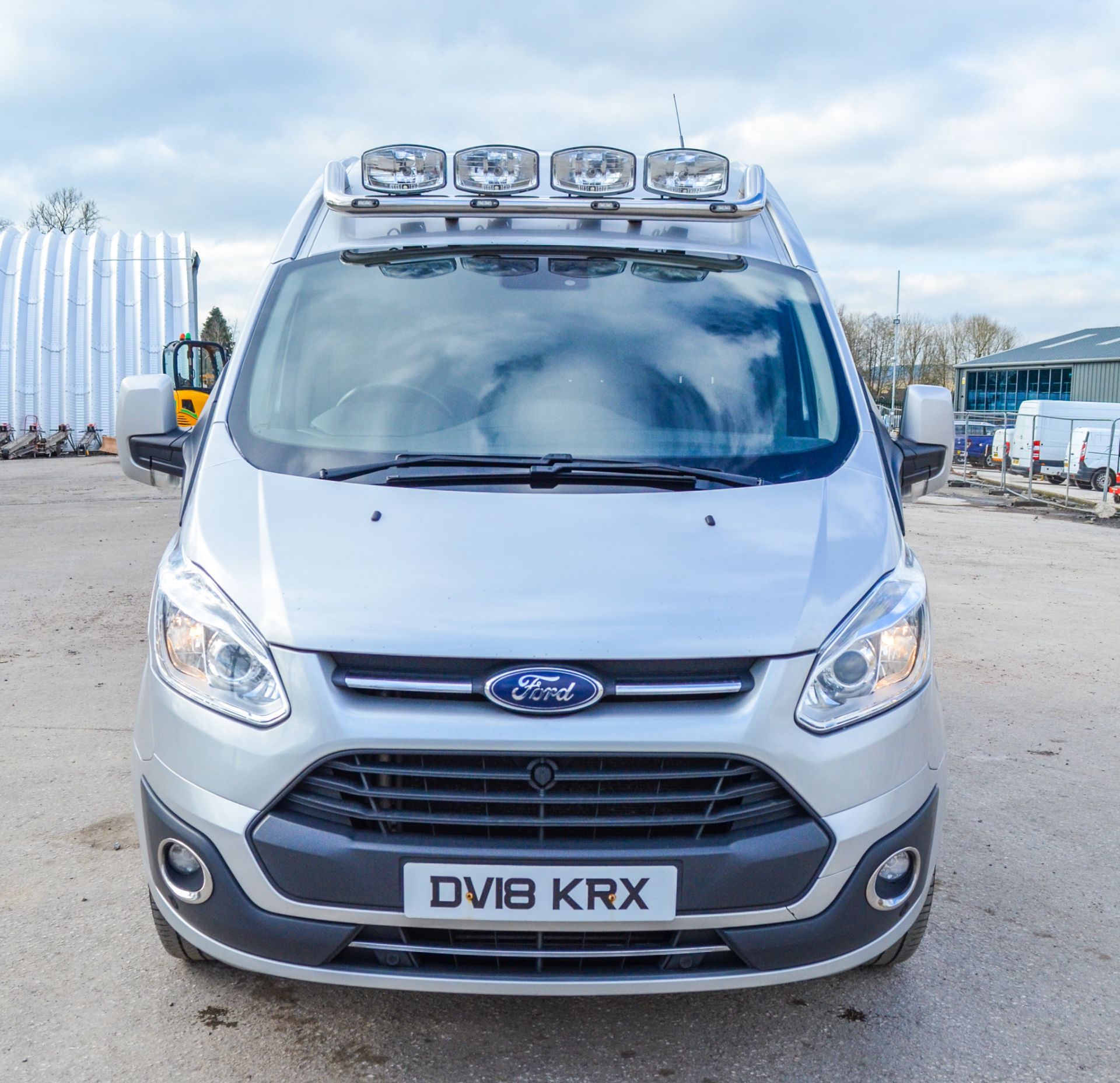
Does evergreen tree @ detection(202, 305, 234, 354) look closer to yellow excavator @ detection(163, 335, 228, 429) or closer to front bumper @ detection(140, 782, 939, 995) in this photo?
yellow excavator @ detection(163, 335, 228, 429)

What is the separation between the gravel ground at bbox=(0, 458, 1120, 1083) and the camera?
2602 mm

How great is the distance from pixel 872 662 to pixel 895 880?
1.56 feet

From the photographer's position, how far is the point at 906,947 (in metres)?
2.87

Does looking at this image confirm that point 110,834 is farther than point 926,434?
Yes

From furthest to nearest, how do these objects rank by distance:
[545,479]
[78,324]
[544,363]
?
[78,324] < [544,363] < [545,479]

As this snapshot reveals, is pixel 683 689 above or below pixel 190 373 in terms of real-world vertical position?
below

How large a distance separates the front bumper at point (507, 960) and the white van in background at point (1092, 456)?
2291 cm


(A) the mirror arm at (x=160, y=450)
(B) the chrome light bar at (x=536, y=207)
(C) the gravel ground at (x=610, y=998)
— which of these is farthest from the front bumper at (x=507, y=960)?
(B) the chrome light bar at (x=536, y=207)

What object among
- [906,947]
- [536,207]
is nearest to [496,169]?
[536,207]

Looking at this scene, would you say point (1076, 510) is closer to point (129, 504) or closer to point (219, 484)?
point (129, 504)

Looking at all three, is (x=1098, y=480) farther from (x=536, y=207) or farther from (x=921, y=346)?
(x=921, y=346)

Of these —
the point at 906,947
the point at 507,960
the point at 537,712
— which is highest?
the point at 537,712

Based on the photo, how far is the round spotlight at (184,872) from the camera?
2355mm

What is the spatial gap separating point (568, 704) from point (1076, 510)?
61.5 ft
